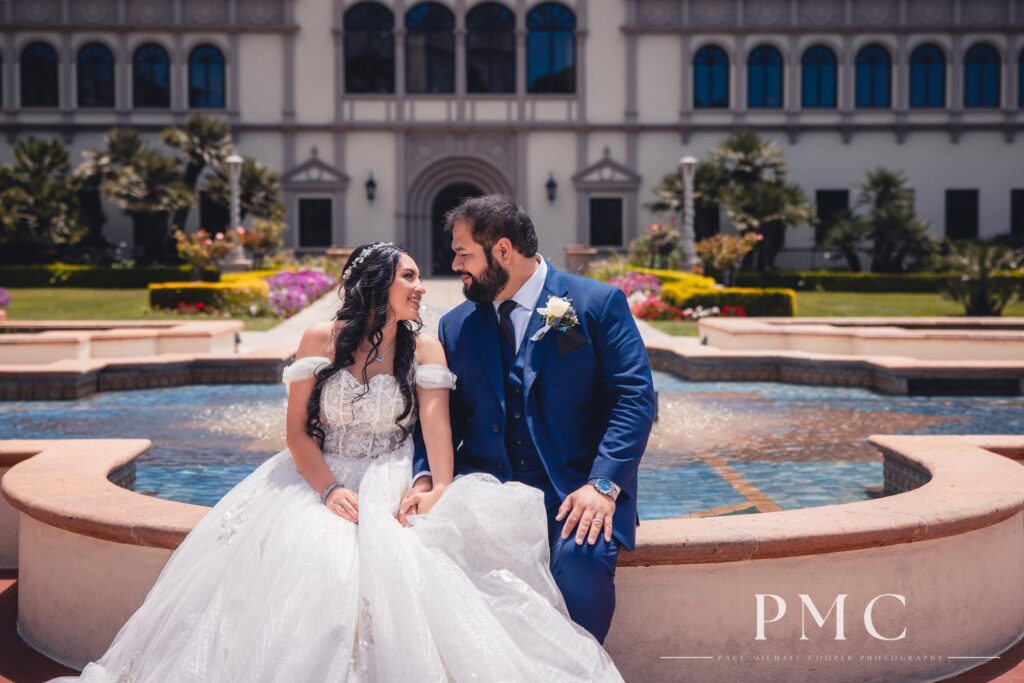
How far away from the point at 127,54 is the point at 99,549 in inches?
1337

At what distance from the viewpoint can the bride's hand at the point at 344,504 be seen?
3.78m

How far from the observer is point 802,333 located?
547 inches

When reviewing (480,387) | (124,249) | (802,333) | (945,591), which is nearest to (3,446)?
(480,387)

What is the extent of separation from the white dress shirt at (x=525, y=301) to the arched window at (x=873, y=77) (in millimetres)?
34060

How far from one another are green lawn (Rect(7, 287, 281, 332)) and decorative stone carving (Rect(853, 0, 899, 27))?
2286 centimetres

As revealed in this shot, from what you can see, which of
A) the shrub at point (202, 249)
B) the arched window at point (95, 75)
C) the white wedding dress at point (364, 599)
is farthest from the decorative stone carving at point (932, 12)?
the white wedding dress at point (364, 599)

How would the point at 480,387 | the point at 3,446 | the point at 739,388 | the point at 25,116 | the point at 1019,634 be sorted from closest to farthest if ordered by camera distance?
the point at 480,387
the point at 1019,634
the point at 3,446
the point at 739,388
the point at 25,116

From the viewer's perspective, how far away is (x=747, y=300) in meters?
21.1

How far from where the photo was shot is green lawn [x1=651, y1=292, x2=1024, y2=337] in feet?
67.6

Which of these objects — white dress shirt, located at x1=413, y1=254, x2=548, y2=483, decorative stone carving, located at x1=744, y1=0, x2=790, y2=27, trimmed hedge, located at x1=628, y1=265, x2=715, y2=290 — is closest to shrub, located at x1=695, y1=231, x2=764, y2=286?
trimmed hedge, located at x1=628, y1=265, x2=715, y2=290

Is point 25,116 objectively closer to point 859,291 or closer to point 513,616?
point 859,291

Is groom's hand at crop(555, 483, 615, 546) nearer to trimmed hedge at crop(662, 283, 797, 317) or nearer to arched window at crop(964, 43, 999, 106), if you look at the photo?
trimmed hedge at crop(662, 283, 797, 317)

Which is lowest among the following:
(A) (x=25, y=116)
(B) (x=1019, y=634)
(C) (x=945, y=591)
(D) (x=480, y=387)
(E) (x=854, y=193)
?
(B) (x=1019, y=634)

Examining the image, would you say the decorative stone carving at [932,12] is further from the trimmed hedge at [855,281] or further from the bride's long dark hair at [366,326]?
the bride's long dark hair at [366,326]
